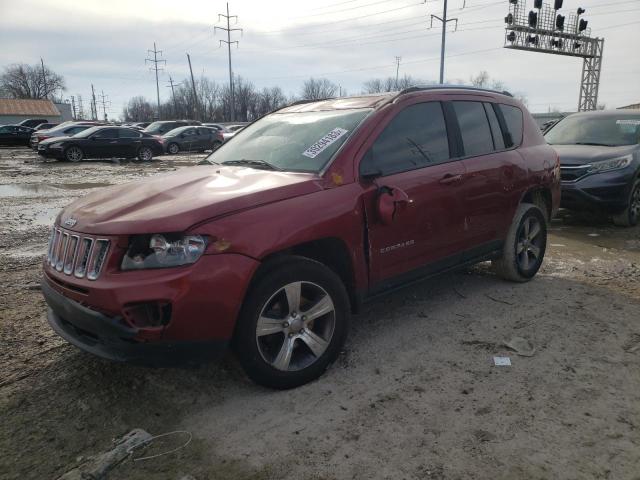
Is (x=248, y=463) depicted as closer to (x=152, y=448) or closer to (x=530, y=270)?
(x=152, y=448)

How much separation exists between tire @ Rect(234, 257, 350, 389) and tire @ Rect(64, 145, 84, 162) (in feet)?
63.6

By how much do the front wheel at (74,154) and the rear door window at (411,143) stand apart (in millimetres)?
18946

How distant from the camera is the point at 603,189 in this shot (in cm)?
737

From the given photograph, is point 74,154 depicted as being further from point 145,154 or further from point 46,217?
point 46,217

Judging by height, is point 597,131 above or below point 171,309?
above

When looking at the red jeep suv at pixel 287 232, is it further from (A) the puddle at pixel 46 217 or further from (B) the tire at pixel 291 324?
(A) the puddle at pixel 46 217

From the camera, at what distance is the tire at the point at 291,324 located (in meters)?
2.82

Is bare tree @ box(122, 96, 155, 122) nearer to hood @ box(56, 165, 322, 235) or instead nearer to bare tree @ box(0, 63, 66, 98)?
bare tree @ box(0, 63, 66, 98)

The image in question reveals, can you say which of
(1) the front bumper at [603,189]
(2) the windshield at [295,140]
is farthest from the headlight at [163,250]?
(1) the front bumper at [603,189]

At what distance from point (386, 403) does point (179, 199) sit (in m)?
1.72

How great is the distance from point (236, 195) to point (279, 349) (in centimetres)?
97

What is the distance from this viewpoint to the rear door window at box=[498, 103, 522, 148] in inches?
190

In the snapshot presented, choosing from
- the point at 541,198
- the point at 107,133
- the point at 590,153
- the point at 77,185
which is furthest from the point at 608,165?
the point at 107,133

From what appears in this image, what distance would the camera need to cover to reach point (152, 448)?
2.55m
